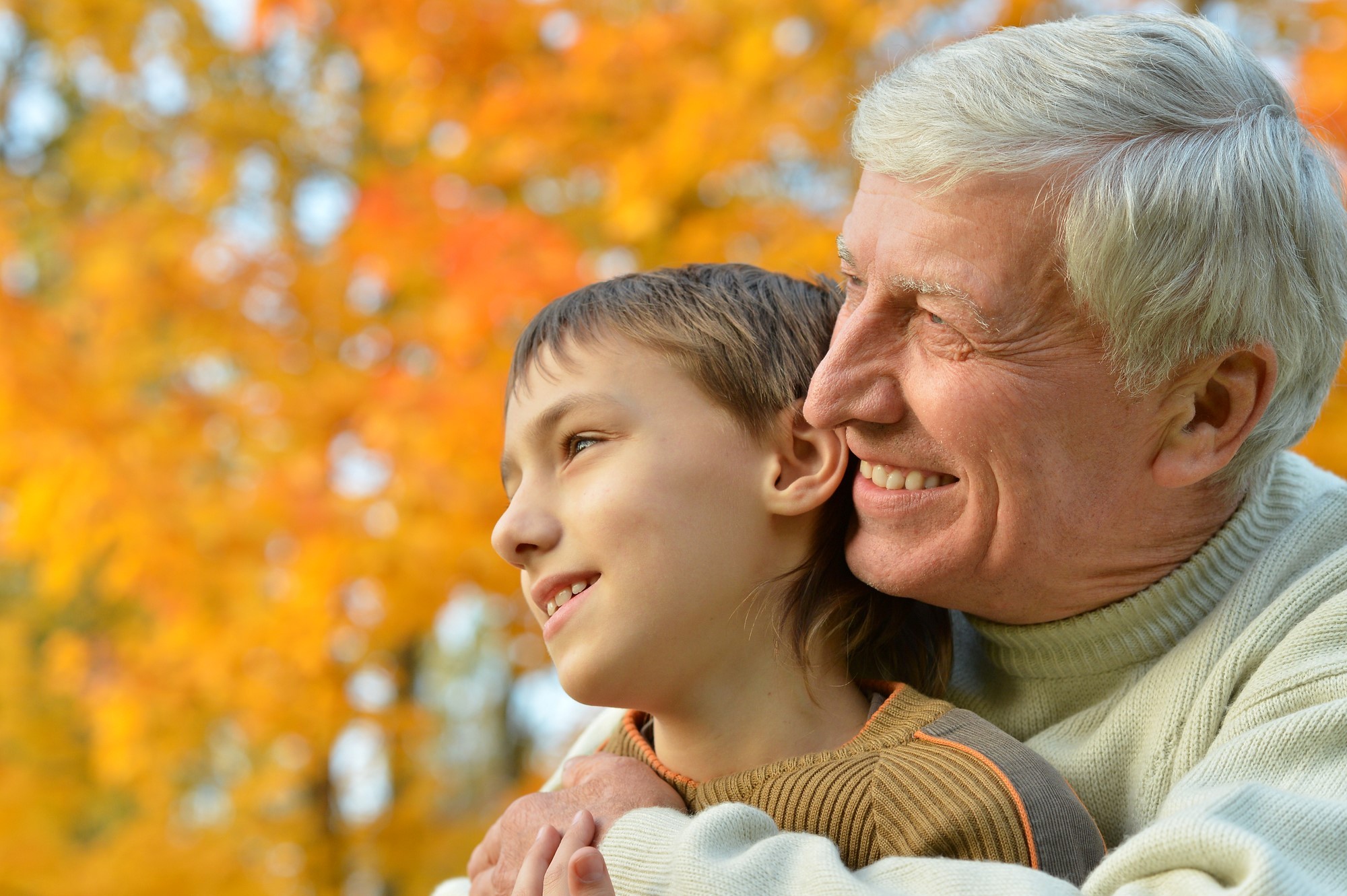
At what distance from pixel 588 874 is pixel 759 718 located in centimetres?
47

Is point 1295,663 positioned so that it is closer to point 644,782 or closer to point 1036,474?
point 1036,474

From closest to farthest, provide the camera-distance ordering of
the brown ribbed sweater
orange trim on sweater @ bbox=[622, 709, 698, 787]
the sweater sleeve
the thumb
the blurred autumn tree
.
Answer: the sweater sleeve → the thumb → the brown ribbed sweater → orange trim on sweater @ bbox=[622, 709, 698, 787] → the blurred autumn tree

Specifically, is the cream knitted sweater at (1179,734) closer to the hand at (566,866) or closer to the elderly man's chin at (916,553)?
the hand at (566,866)

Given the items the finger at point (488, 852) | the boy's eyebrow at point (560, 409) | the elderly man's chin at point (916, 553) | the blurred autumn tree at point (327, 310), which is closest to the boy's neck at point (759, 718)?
the elderly man's chin at point (916, 553)

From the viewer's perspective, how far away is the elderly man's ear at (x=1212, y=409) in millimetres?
1654

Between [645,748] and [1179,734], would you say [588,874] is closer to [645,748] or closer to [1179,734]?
[645,748]

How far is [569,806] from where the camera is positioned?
1.71 metres

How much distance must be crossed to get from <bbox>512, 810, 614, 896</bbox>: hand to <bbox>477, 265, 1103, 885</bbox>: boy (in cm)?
21

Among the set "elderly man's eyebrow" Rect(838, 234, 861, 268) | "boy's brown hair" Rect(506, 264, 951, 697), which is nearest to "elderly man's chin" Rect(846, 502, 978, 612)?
"boy's brown hair" Rect(506, 264, 951, 697)

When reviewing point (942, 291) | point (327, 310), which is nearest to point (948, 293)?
point (942, 291)

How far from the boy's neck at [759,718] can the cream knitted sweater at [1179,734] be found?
0.22 metres

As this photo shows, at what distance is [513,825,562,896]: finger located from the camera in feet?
4.82

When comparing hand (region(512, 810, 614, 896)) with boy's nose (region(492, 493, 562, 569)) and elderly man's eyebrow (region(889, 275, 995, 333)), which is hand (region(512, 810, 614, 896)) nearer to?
boy's nose (region(492, 493, 562, 569))

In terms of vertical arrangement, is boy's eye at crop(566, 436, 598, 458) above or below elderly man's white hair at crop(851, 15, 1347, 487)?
below
